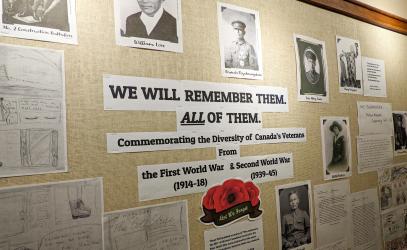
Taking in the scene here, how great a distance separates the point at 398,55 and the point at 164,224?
71.0 inches

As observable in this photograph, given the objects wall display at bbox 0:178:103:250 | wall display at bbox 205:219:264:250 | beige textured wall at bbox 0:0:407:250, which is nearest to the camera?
wall display at bbox 0:178:103:250

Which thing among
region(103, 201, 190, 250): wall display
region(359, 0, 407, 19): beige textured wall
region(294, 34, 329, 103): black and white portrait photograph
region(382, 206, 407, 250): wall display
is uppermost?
region(359, 0, 407, 19): beige textured wall

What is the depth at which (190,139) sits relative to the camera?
3.72 feet

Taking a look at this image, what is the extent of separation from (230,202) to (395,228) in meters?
1.28

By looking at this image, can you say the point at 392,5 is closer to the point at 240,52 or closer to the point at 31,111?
the point at 240,52

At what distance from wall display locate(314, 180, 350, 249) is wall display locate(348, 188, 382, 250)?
6 centimetres

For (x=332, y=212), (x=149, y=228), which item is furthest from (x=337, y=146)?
(x=149, y=228)

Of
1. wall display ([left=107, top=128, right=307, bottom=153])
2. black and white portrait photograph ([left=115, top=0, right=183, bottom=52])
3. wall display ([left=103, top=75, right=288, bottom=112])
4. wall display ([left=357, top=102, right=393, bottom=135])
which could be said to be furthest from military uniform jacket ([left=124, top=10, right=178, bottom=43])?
wall display ([left=357, top=102, right=393, bottom=135])

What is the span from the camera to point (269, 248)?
131 cm

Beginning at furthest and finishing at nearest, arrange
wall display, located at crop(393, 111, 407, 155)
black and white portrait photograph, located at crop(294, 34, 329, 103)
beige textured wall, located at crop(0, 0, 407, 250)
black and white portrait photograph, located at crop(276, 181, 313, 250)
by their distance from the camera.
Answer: wall display, located at crop(393, 111, 407, 155) < black and white portrait photograph, located at crop(294, 34, 329, 103) < black and white portrait photograph, located at crop(276, 181, 313, 250) < beige textured wall, located at crop(0, 0, 407, 250)

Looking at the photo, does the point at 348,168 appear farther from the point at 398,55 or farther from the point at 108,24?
the point at 108,24

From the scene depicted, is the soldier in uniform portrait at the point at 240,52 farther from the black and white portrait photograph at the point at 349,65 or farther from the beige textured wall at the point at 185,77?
the black and white portrait photograph at the point at 349,65

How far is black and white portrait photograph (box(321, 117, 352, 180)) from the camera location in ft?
5.15

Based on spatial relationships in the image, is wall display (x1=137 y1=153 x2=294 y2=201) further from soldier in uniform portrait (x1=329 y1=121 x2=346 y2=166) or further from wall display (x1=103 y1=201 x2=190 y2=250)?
soldier in uniform portrait (x1=329 y1=121 x2=346 y2=166)
